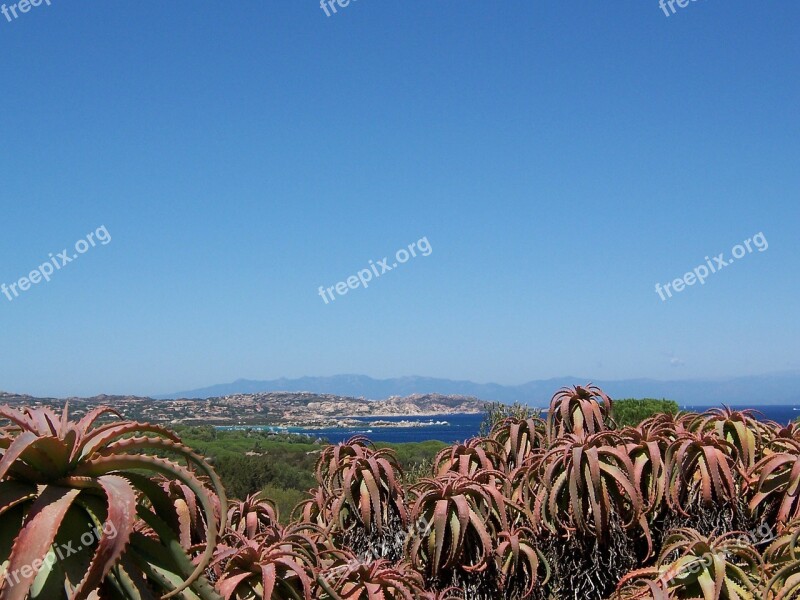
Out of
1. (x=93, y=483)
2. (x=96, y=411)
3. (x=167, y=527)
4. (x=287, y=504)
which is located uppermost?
(x=96, y=411)

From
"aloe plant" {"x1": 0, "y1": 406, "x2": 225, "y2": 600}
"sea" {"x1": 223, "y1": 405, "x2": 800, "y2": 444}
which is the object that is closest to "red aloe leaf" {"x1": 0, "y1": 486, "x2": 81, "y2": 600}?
"aloe plant" {"x1": 0, "y1": 406, "x2": 225, "y2": 600}

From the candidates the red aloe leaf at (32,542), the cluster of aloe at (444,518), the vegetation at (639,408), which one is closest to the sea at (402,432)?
the vegetation at (639,408)

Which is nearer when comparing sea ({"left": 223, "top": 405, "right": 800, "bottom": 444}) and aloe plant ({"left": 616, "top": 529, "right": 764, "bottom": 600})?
aloe plant ({"left": 616, "top": 529, "right": 764, "bottom": 600})

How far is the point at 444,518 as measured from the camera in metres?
5.30

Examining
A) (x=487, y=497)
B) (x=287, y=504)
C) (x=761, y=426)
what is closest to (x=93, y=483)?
(x=487, y=497)

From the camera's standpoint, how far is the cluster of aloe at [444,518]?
2.55 meters

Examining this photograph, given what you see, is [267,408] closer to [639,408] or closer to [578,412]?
[639,408]

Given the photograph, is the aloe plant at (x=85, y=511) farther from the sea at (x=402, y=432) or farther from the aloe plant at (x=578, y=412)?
the aloe plant at (x=578, y=412)

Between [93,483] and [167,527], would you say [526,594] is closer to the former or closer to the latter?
[167,527]

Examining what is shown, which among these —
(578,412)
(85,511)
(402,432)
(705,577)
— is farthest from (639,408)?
(402,432)

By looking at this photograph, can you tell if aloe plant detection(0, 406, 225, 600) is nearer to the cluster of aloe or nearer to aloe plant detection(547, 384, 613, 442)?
the cluster of aloe

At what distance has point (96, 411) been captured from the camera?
2.89 meters

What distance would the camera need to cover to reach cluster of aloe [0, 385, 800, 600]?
2.55 meters

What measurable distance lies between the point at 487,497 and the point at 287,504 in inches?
463
